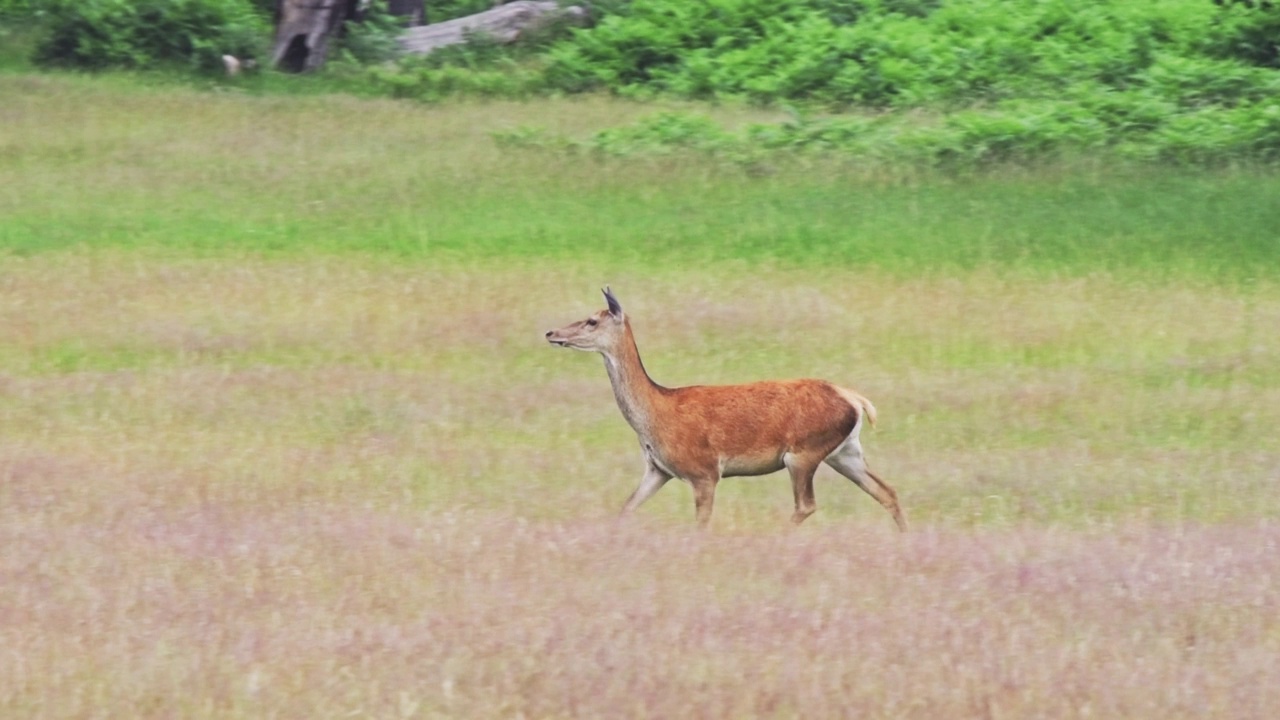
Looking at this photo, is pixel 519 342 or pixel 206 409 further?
pixel 519 342

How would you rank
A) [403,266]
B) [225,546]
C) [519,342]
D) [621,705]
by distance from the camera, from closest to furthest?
[621,705], [225,546], [519,342], [403,266]

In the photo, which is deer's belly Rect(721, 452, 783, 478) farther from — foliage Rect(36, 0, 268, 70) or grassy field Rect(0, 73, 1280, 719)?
foliage Rect(36, 0, 268, 70)

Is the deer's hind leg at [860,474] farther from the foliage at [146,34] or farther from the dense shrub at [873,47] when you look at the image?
the foliage at [146,34]

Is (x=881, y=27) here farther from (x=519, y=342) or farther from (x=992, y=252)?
(x=519, y=342)

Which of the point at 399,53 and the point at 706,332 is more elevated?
the point at 706,332

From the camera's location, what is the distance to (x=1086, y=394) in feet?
48.7

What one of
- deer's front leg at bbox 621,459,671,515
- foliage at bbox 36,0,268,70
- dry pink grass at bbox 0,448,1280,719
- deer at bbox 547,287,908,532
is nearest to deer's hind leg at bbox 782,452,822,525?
deer at bbox 547,287,908,532

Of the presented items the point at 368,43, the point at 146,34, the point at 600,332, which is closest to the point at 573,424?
the point at 600,332

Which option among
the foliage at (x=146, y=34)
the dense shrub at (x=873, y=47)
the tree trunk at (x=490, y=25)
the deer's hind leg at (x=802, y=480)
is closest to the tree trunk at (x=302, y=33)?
the foliage at (x=146, y=34)

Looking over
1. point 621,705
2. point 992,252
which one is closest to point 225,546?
point 621,705

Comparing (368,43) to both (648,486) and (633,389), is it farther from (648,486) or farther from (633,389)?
(648,486)

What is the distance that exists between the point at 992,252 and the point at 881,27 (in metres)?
9.76

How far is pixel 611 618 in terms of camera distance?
8.08 metres

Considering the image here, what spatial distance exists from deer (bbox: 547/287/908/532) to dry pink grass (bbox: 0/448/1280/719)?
52 centimetres
